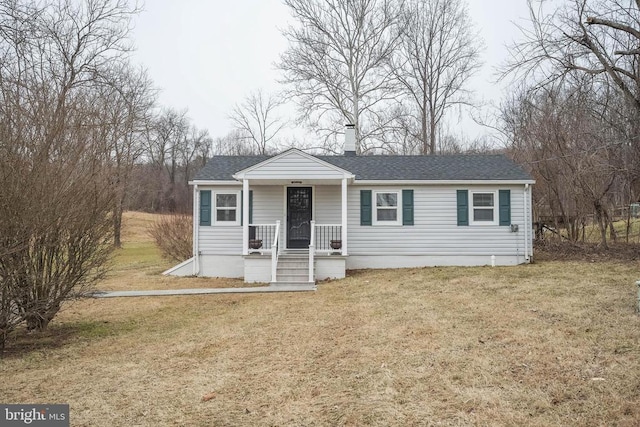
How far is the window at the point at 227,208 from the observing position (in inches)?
549

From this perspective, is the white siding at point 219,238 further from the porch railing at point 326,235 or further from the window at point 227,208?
the porch railing at point 326,235

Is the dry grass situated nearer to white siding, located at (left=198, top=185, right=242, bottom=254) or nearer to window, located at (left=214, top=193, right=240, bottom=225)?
white siding, located at (left=198, top=185, right=242, bottom=254)

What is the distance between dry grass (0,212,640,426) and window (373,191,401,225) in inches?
185

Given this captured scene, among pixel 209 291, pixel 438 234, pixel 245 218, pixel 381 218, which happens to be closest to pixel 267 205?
pixel 245 218

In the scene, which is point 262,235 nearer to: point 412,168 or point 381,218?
point 381,218

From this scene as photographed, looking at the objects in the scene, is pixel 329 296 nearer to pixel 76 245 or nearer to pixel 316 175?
pixel 316 175

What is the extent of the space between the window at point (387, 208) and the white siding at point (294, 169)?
1.93m

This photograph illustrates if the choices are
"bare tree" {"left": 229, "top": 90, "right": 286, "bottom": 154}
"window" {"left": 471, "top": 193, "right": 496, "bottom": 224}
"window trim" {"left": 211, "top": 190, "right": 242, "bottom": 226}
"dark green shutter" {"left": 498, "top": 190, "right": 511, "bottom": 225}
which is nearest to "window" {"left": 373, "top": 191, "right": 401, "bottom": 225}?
"window" {"left": 471, "top": 193, "right": 496, "bottom": 224}

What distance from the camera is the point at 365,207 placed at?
45.6 feet

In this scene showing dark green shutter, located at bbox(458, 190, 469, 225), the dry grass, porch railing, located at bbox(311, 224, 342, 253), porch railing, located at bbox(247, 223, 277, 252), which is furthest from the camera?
dark green shutter, located at bbox(458, 190, 469, 225)

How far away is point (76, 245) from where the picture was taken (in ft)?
22.2

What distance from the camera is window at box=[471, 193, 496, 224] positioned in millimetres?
13797

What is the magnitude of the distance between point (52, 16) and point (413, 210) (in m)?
14.5

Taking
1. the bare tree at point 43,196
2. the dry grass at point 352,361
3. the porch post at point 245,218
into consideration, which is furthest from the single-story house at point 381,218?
the bare tree at point 43,196
